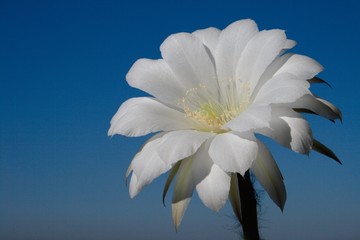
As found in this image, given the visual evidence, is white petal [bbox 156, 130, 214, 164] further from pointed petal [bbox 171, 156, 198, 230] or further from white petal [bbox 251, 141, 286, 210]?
white petal [bbox 251, 141, 286, 210]

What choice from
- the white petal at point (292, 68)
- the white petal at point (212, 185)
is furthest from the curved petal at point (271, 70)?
the white petal at point (212, 185)

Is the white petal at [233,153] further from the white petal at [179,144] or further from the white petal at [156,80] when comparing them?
the white petal at [156,80]

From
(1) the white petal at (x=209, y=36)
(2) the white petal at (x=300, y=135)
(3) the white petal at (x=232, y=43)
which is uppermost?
(1) the white petal at (x=209, y=36)

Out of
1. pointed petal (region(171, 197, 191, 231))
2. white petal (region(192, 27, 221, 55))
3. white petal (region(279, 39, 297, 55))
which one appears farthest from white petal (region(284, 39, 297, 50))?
pointed petal (region(171, 197, 191, 231))

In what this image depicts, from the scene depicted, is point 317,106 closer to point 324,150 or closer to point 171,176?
point 324,150

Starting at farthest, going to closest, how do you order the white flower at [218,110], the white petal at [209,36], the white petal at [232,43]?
the white petal at [209,36] < the white petal at [232,43] < the white flower at [218,110]

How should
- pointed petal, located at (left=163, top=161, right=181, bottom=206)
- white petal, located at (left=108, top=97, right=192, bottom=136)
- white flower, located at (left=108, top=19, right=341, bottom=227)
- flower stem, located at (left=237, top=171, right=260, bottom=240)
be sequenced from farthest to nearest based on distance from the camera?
white petal, located at (left=108, top=97, right=192, bottom=136)
pointed petal, located at (left=163, top=161, right=181, bottom=206)
white flower, located at (left=108, top=19, right=341, bottom=227)
flower stem, located at (left=237, top=171, right=260, bottom=240)

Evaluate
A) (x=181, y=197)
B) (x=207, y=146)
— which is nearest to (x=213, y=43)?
→ (x=207, y=146)

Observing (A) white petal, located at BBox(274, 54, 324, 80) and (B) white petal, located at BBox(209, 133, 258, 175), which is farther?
(A) white petal, located at BBox(274, 54, 324, 80)
